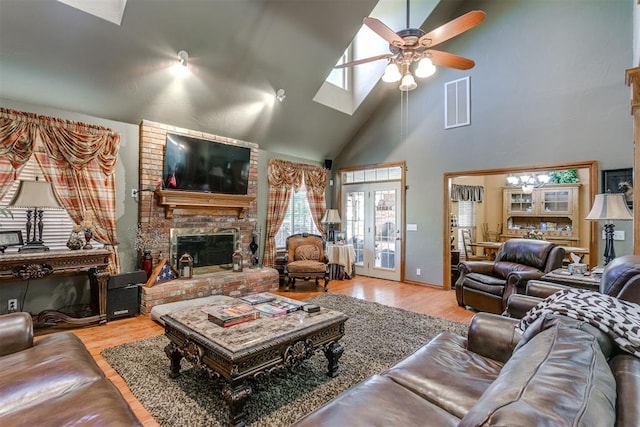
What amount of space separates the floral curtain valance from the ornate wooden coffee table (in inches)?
266

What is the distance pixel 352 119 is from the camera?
20.8ft

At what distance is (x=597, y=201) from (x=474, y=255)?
5332 millimetres

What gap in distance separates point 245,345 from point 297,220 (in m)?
4.72

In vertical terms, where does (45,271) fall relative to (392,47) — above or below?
below

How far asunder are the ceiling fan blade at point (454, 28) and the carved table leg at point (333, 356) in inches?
113

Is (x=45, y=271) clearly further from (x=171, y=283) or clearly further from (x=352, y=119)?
(x=352, y=119)

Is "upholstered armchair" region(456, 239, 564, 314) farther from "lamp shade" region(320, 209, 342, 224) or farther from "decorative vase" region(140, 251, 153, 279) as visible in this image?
"decorative vase" region(140, 251, 153, 279)

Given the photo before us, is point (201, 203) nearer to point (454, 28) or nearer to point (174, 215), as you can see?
point (174, 215)

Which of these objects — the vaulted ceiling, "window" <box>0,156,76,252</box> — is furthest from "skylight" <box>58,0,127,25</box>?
"window" <box>0,156,76,252</box>

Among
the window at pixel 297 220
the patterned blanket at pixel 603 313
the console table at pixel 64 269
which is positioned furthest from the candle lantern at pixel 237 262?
the patterned blanket at pixel 603 313

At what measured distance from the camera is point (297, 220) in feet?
21.6

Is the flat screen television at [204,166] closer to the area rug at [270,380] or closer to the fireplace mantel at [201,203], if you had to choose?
the fireplace mantel at [201,203]

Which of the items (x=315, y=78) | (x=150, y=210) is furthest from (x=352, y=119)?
(x=150, y=210)

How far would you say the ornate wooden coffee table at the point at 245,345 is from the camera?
1.85 metres
